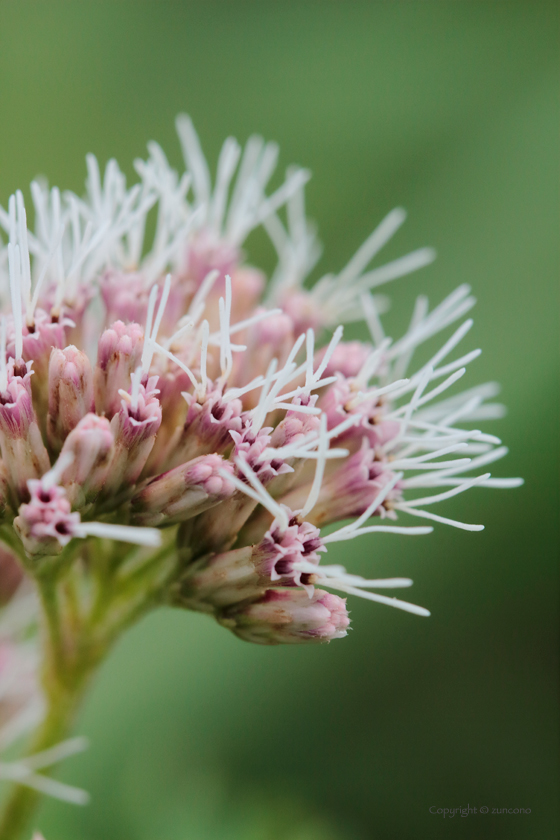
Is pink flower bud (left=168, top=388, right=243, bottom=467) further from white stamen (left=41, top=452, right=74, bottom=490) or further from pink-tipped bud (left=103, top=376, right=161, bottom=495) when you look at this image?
white stamen (left=41, top=452, right=74, bottom=490)

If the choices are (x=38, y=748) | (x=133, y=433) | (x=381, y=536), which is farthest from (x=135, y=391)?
(x=381, y=536)

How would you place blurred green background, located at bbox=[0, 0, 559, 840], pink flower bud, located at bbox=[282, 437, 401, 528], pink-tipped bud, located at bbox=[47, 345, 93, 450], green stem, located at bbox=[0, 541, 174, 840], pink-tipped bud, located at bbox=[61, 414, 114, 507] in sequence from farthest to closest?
1. blurred green background, located at bbox=[0, 0, 559, 840]
2. green stem, located at bbox=[0, 541, 174, 840]
3. pink flower bud, located at bbox=[282, 437, 401, 528]
4. pink-tipped bud, located at bbox=[47, 345, 93, 450]
5. pink-tipped bud, located at bbox=[61, 414, 114, 507]

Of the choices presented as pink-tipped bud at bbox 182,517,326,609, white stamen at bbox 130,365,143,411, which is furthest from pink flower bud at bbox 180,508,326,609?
white stamen at bbox 130,365,143,411

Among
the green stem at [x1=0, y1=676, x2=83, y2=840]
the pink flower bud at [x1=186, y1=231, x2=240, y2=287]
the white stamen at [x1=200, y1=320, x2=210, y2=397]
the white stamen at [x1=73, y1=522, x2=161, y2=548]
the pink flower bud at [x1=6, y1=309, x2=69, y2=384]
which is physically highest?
the pink flower bud at [x1=186, y1=231, x2=240, y2=287]

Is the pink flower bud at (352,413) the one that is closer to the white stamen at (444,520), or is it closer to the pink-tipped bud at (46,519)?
the white stamen at (444,520)

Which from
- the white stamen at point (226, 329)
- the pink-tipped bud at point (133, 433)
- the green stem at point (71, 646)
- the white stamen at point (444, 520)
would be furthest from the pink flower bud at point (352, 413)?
the green stem at point (71, 646)
